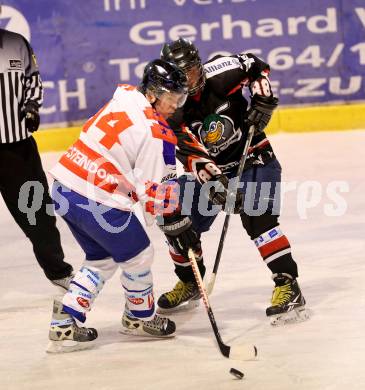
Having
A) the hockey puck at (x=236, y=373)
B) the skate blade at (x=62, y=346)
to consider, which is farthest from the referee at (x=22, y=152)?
the hockey puck at (x=236, y=373)

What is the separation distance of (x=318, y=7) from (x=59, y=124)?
Result: 219 centimetres

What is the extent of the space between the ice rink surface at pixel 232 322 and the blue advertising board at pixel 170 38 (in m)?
1.71

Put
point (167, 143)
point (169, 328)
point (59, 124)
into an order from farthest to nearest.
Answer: point (59, 124), point (169, 328), point (167, 143)

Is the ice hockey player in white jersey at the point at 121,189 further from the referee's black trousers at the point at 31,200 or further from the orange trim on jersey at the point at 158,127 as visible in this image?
the referee's black trousers at the point at 31,200

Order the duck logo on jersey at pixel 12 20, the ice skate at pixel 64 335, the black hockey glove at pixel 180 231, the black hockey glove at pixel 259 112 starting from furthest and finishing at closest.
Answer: the duck logo on jersey at pixel 12 20, the black hockey glove at pixel 259 112, the ice skate at pixel 64 335, the black hockey glove at pixel 180 231

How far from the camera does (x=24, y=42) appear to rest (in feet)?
16.0

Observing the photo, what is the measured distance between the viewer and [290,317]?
442 cm

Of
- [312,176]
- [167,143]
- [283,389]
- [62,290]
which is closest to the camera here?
[283,389]

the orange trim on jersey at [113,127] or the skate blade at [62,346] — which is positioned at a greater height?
the orange trim on jersey at [113,127]

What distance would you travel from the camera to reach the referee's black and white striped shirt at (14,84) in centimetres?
482

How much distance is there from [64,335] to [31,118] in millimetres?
1124

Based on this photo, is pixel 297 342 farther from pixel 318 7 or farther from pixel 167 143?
pixel 318 7

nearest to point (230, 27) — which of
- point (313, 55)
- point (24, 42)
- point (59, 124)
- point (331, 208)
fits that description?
point (313, 55)

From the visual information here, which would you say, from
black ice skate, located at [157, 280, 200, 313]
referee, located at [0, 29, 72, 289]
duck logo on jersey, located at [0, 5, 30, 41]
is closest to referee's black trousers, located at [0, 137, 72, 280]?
referee, located at [0, 29, 72, 289]
